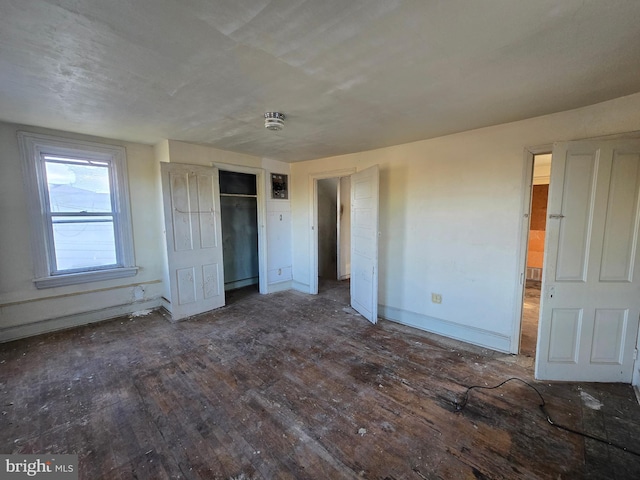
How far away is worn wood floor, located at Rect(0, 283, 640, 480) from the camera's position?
157 cm

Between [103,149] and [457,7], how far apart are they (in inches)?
164

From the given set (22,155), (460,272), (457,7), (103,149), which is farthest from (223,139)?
(460,272)

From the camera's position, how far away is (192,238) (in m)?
3.77

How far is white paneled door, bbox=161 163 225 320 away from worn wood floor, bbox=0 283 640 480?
701mm

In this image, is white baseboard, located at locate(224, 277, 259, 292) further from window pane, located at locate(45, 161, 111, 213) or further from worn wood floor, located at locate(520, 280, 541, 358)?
worn wood floor, located at locate(520, 280, 541, 358)

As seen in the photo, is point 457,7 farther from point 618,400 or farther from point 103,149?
point 103,149

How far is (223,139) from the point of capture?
3.40 metres

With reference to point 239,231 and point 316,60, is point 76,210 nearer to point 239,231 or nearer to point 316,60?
point 239,231

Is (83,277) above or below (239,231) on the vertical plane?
below

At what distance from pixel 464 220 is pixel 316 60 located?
2.33m

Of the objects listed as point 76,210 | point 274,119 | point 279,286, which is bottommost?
point 279,286

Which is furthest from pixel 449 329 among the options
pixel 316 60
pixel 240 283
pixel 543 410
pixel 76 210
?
pixel 76 210

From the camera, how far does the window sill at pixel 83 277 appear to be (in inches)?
125

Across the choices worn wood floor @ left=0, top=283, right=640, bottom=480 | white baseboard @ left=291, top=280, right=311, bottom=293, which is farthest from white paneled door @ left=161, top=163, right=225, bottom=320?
white baseboard @ left=291, top=280, right=311, bottom=293
